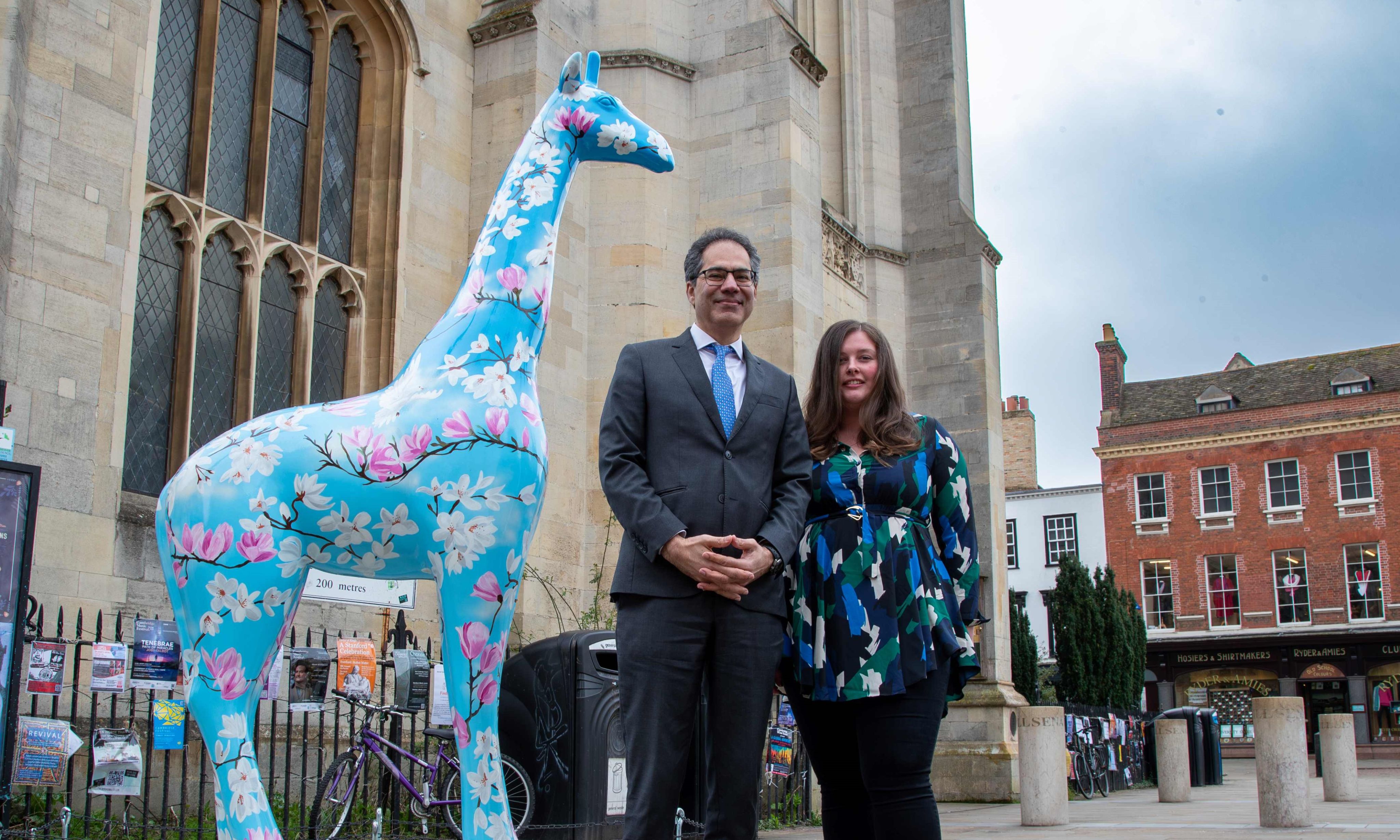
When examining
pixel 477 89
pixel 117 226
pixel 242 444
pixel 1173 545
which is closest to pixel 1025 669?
pixel 1173 545

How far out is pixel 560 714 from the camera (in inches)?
265

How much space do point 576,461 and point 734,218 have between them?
113 inches

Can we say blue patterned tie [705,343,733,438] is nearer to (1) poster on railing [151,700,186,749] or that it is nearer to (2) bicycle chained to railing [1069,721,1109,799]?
(1) poster on railing [151,700,186,749]

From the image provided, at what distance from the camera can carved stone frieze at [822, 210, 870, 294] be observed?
14.8m

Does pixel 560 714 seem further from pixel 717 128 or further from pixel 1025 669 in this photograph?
pixel 1025 669

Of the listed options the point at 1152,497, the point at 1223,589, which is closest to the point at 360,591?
the point at 1223,589

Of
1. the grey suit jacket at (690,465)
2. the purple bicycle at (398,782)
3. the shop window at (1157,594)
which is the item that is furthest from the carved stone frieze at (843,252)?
the shop window at (1157,594)

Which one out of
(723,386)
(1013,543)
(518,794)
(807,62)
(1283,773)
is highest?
(807,62)

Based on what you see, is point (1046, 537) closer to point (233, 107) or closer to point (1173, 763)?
point (1173, 763)

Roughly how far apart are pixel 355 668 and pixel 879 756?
15.1 feet

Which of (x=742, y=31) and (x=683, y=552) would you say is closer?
(x=683, y=552)

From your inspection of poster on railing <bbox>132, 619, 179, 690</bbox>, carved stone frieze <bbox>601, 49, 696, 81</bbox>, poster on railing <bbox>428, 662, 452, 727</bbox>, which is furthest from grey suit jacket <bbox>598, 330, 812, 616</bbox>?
carved stone frieze <bbox>601, 49, 696, 81</bbox>

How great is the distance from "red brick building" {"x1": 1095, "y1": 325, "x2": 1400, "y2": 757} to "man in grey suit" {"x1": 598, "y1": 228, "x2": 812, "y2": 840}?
35421 millimetres

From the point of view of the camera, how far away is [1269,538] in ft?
119
